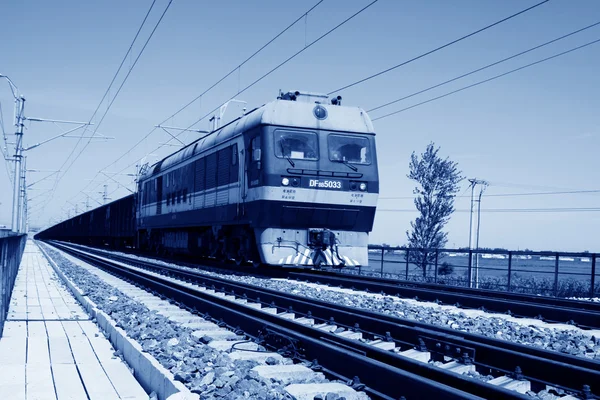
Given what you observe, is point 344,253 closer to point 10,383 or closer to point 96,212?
point 10,383

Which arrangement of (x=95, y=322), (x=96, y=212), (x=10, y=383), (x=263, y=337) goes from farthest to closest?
(x=96, y=212)
(x=95, y=322)
(x=263, y=337)
(x=10, y=383)

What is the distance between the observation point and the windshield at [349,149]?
1585cm

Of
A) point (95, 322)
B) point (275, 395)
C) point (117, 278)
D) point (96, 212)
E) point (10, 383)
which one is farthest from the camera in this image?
point (96, 212)

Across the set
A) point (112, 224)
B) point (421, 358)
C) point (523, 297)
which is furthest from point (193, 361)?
point (112, 224)

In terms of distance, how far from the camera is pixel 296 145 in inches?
615

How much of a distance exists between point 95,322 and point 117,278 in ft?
26.2

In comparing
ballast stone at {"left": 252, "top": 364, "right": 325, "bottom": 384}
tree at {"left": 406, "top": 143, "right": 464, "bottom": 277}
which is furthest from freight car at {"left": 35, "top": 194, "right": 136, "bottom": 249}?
ballast stone at {"left": 252, "top": 364, "right": 325, "bottom": 384}

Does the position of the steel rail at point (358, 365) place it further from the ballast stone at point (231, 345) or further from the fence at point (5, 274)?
the fence at point (5, 274)

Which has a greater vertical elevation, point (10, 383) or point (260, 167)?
point (260, 167)

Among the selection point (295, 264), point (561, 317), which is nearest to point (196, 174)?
point (295, 264)

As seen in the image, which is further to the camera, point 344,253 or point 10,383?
point 344,253

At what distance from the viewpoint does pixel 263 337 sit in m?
6.75

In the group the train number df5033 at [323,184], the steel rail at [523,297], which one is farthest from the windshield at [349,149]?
the steel rail at [523,297]

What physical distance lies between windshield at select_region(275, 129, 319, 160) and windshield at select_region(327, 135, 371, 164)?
40 cm
